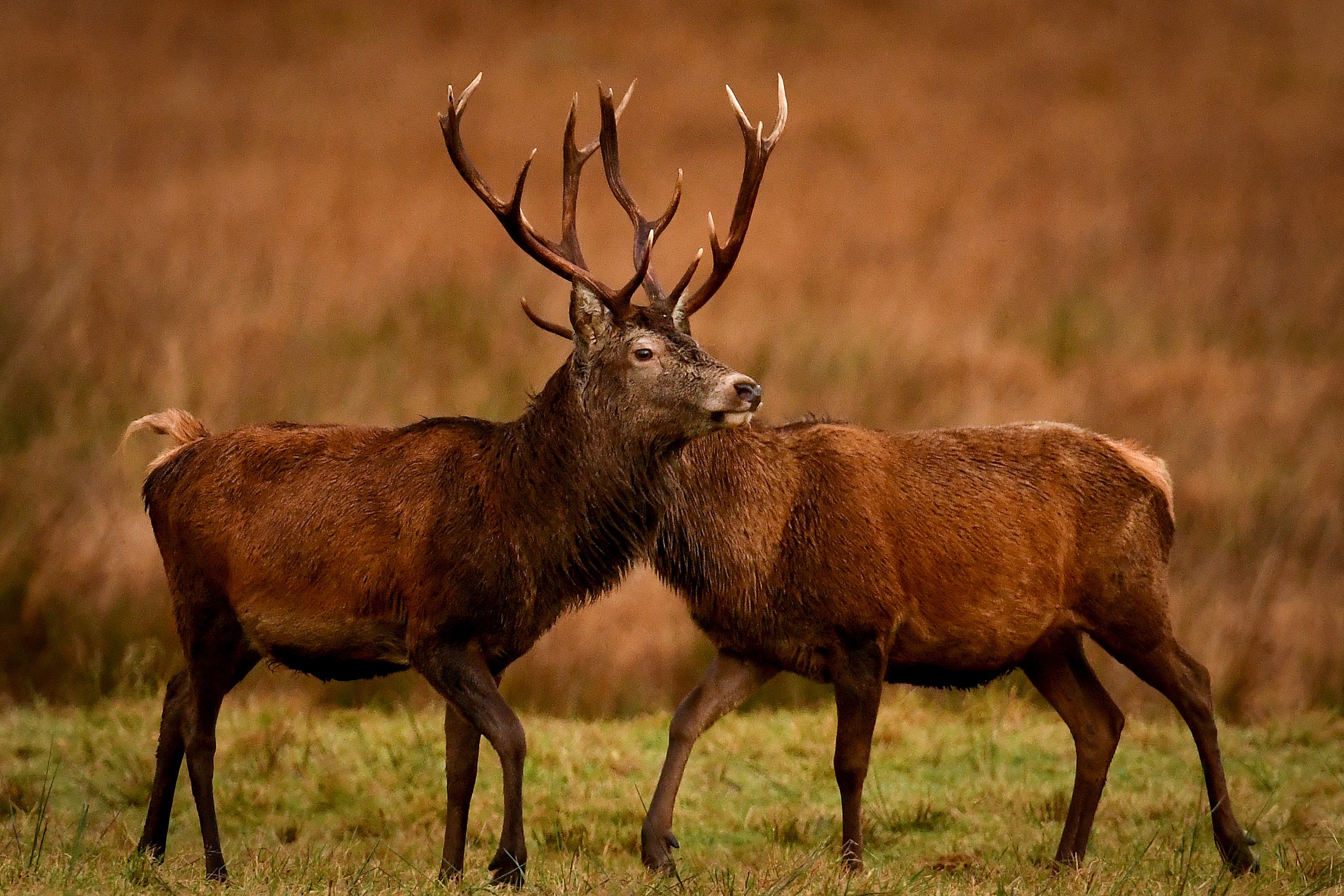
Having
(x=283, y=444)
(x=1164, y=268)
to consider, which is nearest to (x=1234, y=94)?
(x=1164, y=268)

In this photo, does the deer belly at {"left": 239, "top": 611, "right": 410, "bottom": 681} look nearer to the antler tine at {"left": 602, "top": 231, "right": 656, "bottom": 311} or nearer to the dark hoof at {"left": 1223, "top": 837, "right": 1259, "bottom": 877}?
the antler tine at {"left": 602, "top": 231, "right": 656, "bottom": 311}

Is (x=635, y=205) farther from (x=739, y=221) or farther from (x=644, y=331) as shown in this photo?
(x=644, y=331)

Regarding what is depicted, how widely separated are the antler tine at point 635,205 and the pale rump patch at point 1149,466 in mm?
2377

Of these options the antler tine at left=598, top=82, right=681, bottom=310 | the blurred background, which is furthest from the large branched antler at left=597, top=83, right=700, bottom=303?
the blurred background

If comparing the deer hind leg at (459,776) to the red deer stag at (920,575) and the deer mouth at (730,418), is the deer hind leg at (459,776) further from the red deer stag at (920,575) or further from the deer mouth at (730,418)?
the deer mouth at (730,418)

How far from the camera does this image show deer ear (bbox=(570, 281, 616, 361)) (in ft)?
26.4

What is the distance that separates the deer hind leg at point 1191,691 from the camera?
28.7 feet

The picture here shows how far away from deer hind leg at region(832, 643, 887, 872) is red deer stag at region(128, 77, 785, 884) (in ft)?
3.60

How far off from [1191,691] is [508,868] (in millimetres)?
3346

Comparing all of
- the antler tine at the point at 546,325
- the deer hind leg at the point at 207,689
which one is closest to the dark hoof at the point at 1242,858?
the antler tine at the point at 546,325

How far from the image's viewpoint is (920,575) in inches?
344

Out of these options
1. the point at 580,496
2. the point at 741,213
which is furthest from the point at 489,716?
the point at 741,213

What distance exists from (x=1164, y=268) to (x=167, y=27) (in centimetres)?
1307

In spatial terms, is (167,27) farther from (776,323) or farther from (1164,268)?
(1164,268)
